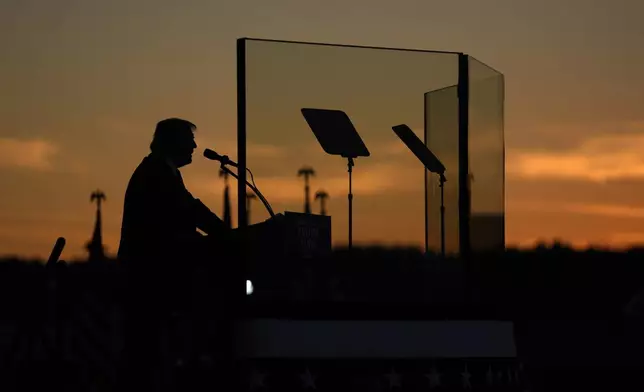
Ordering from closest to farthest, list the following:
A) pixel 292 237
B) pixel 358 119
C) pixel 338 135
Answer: pixel 292 237
pixel 338 135
pixel 358 119

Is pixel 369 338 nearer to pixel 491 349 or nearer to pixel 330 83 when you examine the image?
pixel 491 349

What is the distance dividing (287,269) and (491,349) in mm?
1202

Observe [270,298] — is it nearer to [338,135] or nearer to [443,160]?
[338,135]

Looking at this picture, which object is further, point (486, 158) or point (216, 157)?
point (486, 158)

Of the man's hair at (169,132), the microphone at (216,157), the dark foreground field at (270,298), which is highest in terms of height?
the man's hair at (169,132)

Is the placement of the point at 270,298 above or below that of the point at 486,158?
below

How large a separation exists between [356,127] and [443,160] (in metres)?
0.67

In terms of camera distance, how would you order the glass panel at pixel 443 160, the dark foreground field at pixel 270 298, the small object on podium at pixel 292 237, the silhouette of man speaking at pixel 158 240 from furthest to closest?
the glass panel at pixel 443 160
the small object on podium at pixel 292 237
the dark foreground field at pixel 270 298
the silhouette of man speaking at pixel 158 240

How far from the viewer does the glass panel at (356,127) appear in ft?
26.1

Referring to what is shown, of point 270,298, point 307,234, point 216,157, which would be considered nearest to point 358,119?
point 307,234

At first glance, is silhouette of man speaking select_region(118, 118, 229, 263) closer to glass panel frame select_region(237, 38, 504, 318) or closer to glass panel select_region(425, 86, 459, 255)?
glass panel frame select_region(237, 38, 504, 318)

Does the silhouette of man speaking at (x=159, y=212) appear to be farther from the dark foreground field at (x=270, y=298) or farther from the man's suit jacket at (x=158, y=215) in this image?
the dark foreground field at (x=270, y=298)

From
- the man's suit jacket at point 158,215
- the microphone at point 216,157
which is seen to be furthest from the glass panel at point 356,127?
the man's suit jacket at point 158,215

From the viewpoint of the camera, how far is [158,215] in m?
7.71
